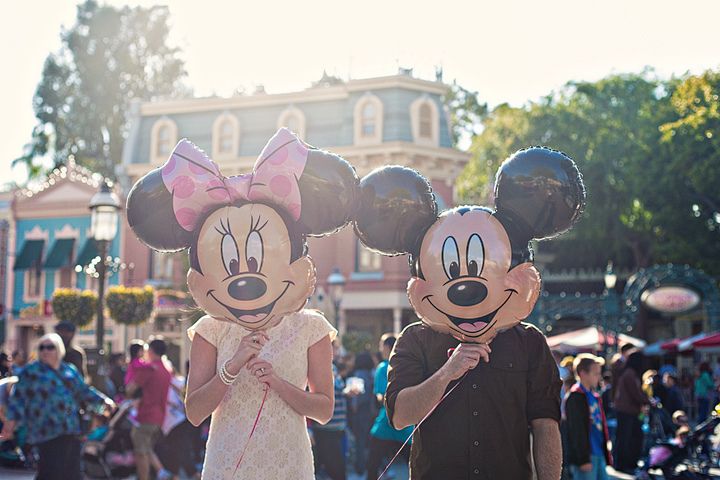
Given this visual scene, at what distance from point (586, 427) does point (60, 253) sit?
27.2 metres

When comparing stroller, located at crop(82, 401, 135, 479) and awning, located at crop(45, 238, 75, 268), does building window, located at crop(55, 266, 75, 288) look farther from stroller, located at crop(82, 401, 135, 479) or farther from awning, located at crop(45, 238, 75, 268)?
stroller, located at crop(82, 401, 135, 479)

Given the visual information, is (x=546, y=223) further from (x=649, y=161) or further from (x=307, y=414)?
(x=649, y=161)

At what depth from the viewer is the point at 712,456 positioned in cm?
1198

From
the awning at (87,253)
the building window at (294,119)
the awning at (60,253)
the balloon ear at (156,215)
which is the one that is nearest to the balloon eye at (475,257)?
the balloon ear at (156,215)

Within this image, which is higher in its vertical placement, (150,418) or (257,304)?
(257,304)

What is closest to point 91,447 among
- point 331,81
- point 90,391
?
point 90,391

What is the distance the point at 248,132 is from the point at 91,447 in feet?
68.5

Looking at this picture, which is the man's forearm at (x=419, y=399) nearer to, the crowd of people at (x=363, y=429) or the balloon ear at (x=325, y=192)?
the balloon ear at (x=325, y=192)

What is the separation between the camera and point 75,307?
24.6 meters

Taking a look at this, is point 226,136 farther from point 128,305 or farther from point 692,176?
point 692,176

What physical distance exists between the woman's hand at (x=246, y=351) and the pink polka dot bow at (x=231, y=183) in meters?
0.53

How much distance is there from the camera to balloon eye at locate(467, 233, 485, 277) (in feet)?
11.9

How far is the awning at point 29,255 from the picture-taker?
32.5m

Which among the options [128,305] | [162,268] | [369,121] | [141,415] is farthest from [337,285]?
[141,415]
